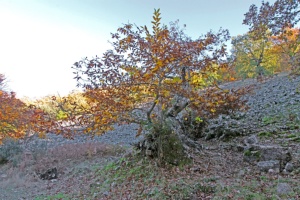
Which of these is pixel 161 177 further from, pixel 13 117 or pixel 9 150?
pixel 9 150

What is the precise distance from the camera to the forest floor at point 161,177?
445cm

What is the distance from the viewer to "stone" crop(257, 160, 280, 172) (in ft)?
17.3

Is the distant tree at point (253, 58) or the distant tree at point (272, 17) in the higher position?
the distant tree at point (253, 58)

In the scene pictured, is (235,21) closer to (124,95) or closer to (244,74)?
(124,95)

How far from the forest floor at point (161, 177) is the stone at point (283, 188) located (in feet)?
0.05

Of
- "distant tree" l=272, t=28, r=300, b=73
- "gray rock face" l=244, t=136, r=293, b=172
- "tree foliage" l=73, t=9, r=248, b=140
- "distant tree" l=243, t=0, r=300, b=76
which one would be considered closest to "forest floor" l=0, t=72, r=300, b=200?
"gray rock face" l=244, t=136, r=293, b=172

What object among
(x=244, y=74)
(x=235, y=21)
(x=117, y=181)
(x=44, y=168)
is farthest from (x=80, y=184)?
(x=244, y=74)

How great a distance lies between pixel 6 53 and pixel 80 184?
1565 centimetres

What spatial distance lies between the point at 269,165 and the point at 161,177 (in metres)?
2.32

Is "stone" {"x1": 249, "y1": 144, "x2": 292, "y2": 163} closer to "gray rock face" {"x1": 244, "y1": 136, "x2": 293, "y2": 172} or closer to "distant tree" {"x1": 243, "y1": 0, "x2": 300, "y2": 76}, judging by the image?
"gray rock face" {"x1": 244, "y1": 136, "x2": 293, "y2": 172}

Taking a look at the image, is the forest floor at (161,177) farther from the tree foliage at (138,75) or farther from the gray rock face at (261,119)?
the tree foliage at (138,75)

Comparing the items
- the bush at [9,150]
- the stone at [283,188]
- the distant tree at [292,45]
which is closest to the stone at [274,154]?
the stone at [283,188]

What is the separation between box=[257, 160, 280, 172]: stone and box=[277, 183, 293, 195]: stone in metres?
1.00

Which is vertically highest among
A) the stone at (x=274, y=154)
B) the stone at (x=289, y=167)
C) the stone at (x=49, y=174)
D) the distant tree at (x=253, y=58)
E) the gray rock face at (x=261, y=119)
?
the distant tree at (x=253, y=58)
